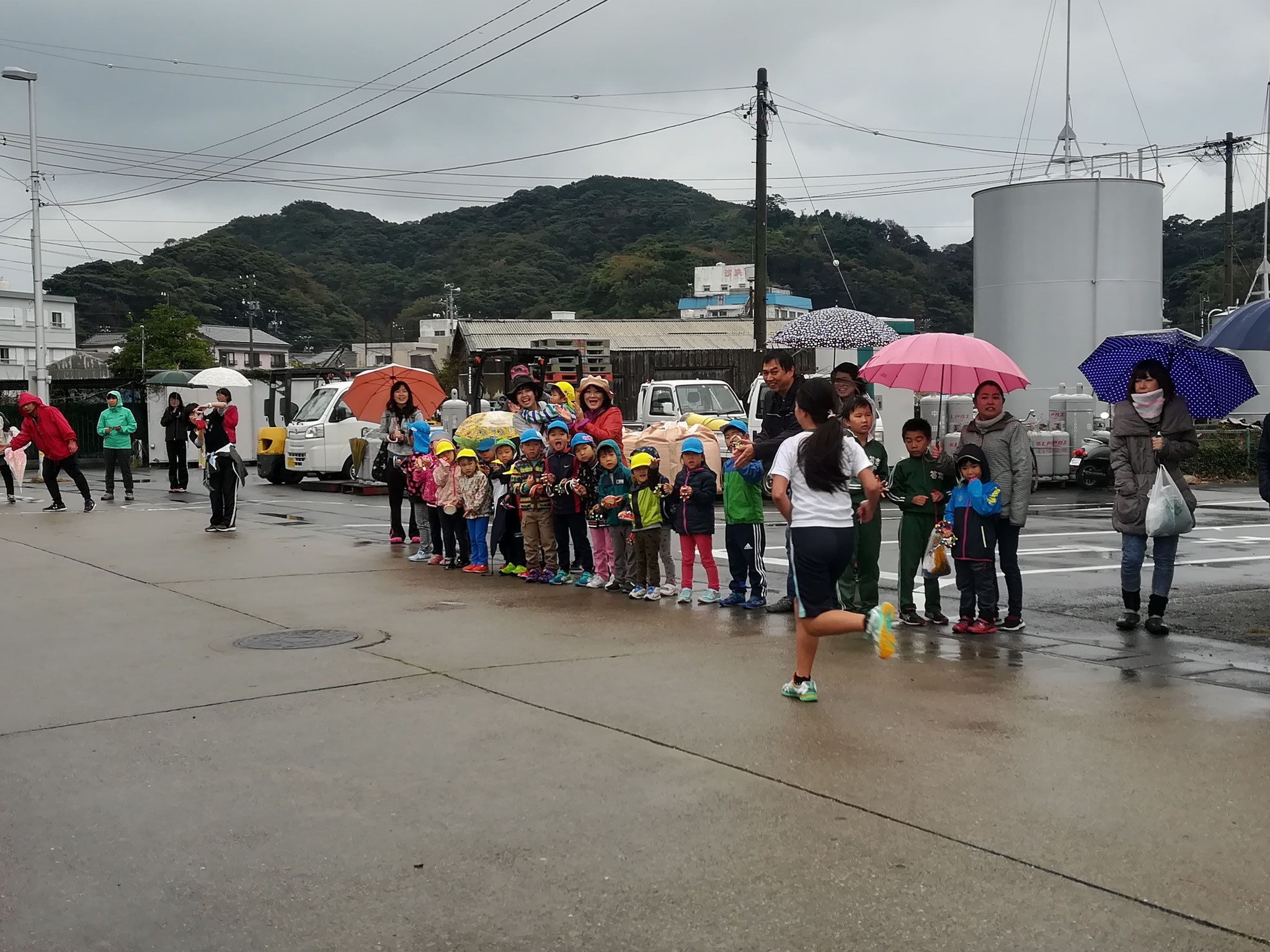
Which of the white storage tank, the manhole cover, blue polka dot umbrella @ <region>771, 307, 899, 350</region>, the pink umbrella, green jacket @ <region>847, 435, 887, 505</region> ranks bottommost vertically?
the manhole cover

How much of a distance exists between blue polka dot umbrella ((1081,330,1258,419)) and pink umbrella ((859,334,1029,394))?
0.66m

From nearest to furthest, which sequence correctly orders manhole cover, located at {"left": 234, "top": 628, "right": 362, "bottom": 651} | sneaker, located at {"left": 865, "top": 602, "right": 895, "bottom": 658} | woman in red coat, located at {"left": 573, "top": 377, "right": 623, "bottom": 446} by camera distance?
sneaker, located at {"left": 865, "top": 602, "right": 895, "bottom": 658} → manhole cover, located at {"left": 234, "top": 628, "right": 362, "bottom": 651} → woman in red coat, located at {"left": 573, "top": 377, "right": 623, "bottom": 446}

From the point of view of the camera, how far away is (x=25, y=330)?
9875 centimetres

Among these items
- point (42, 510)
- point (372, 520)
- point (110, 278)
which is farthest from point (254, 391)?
point (110, 278)

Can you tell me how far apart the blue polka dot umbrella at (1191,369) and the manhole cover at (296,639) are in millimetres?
5813

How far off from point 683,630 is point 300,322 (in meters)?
103

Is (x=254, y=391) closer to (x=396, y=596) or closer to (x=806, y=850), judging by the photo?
(x=396, y=596)

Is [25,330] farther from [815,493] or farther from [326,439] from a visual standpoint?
[815,493]

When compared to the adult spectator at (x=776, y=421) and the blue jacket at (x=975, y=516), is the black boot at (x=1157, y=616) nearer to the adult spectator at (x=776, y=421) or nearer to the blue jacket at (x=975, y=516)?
the blue jacket at (x=975, y=516)

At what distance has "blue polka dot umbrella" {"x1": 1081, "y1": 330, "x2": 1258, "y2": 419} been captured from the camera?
9109mm

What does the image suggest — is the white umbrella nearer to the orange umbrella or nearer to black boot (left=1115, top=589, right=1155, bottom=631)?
the orange umbrella

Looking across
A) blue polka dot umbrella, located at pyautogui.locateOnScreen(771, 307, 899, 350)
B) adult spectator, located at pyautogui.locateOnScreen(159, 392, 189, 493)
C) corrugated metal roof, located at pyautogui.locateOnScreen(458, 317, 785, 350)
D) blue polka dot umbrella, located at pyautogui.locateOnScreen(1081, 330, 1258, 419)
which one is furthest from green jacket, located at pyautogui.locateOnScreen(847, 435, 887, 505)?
corrugated metal roof, located at pyautogui.locateOnScreen(458, 317, 785, 350)

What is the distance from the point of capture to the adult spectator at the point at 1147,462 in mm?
8656

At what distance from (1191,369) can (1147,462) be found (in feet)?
3.15
